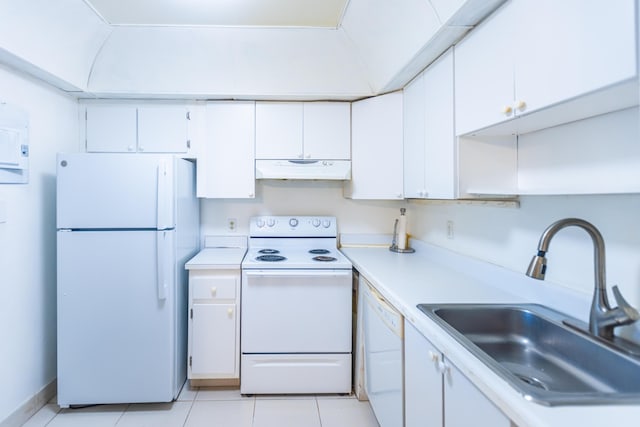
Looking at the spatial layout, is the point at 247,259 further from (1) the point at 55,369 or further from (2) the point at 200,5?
(2) the point at 200,5

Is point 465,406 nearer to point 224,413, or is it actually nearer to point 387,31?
point 224,413

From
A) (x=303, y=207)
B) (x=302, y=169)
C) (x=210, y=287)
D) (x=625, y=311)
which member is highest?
(x=302, y=169)

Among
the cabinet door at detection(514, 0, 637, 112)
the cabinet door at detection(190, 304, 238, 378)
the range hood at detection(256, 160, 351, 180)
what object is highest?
the cabinet door at detection(514, 0, 637, 112)

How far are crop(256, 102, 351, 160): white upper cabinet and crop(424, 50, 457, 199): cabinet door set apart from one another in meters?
0.76

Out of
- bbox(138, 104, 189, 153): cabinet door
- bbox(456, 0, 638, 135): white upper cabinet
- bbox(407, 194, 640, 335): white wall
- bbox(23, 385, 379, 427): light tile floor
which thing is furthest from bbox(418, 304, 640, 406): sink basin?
bbox(138, 104, 189, 153): cabinet door

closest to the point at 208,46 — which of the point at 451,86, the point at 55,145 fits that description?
the point at 55,145

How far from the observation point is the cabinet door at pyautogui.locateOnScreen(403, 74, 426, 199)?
2.04 metres

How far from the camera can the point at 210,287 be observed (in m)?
2.23

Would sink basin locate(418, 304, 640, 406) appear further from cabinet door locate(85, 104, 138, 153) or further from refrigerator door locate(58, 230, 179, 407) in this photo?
cabinet door locate(85, 104, 138, 153)

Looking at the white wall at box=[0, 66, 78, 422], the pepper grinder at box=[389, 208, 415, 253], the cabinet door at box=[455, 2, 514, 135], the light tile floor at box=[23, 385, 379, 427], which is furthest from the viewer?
the pepper grinder at box=[389, 208, 415, 253]

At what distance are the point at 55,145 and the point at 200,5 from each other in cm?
136

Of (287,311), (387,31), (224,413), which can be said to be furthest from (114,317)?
(387,31)

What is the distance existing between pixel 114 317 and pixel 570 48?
2549mm

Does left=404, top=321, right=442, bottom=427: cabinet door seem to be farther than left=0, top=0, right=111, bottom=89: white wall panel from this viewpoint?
No
